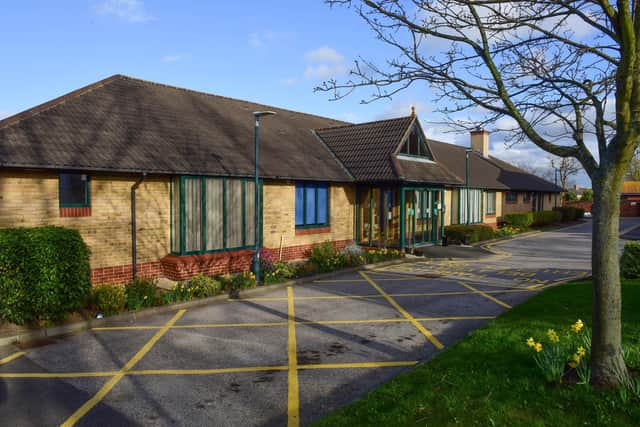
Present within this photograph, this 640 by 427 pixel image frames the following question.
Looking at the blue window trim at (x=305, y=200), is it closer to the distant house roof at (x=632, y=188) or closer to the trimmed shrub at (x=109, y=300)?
the trimmed shrub at (x=109, y=300)

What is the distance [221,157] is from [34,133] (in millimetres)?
5692

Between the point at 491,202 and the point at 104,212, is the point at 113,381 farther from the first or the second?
the point at 491,202

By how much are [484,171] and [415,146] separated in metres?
17.0

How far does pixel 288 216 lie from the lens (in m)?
17.9

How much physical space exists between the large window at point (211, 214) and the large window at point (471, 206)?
17889 millimetres

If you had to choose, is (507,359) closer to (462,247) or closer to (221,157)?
(221,157)

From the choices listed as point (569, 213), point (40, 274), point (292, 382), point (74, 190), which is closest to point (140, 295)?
point (40, 274)

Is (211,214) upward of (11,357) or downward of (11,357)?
upward

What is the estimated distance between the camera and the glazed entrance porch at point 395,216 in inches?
824

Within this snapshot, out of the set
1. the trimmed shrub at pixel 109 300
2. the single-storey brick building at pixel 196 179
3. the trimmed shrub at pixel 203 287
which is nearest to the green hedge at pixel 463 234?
the single-storey brick building at pixel 196 179

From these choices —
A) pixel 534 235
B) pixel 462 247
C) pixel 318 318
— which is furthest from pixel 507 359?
pixel 534 235

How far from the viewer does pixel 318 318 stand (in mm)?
10117

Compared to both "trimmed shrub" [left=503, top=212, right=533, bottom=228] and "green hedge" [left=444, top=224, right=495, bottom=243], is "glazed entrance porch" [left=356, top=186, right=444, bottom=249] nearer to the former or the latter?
"green hedge" [left=444, top=224, right=495, bottom=243]

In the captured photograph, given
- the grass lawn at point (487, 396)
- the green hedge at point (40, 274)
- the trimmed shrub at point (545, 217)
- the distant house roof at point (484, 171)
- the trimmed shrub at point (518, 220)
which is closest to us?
the grass lawn at point (487, 396)
